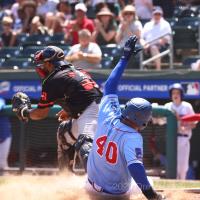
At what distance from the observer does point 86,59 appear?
38.8ft

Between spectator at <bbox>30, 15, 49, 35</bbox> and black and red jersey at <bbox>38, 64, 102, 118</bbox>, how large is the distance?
7253 mm

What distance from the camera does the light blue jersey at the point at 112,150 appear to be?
5453mm

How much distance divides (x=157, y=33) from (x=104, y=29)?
1029 mm

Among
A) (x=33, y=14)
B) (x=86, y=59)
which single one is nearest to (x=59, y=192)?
(x=86, y=59)

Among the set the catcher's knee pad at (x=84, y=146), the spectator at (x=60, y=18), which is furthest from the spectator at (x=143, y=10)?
the catcher's knee pad at (x=84, y=146)

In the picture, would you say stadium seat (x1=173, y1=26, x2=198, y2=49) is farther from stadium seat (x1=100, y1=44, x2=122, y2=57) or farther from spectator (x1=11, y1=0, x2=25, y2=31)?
spectator (x1=11, y1=0, x2=25, y2=31)

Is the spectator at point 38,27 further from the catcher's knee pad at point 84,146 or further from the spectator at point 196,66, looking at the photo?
the catcher's knee pad at point 84,146

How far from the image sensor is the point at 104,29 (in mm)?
13086

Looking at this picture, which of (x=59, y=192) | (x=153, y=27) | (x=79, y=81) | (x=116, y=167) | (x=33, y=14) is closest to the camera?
(x=116, y=167)

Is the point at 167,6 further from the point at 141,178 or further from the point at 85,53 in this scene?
the point at 141,178

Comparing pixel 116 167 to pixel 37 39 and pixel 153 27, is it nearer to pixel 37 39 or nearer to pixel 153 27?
pixel 153 27

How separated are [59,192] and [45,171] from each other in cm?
413

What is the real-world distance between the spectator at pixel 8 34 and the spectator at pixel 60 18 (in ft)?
2.58

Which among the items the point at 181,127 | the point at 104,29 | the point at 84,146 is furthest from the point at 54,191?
the point at 104,29
